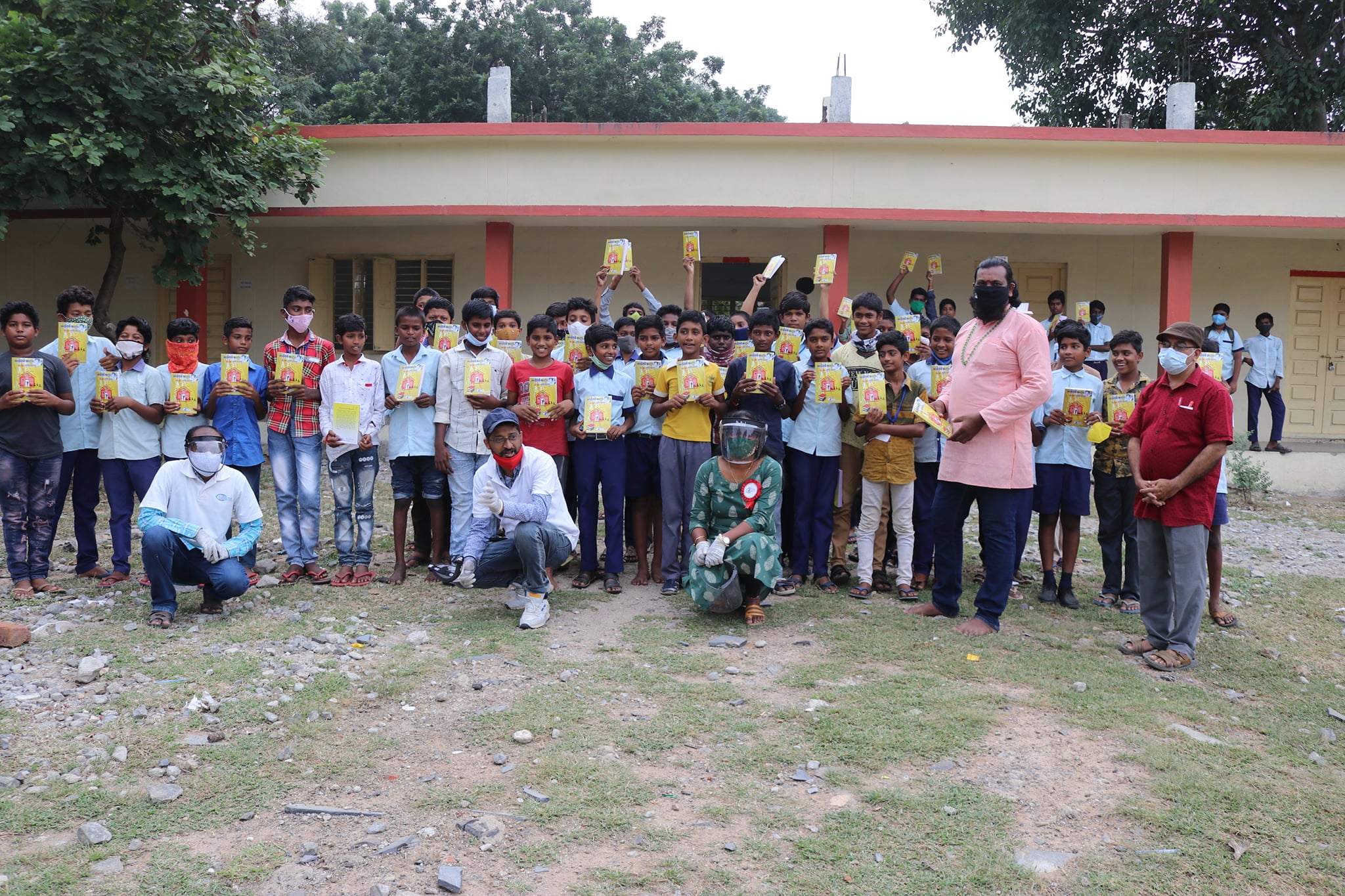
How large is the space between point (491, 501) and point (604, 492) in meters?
0.94

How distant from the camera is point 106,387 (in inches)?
249

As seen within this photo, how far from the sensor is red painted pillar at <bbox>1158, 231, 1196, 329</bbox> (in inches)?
462

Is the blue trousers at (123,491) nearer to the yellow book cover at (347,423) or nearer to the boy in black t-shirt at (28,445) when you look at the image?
the boy in black t-shirt at (28,445)

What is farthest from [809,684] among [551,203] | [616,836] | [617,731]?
[551,203]

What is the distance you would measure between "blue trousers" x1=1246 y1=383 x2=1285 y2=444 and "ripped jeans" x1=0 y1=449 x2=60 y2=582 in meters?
12.5

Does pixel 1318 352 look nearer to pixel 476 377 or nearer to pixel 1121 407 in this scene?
pixel 1121 407

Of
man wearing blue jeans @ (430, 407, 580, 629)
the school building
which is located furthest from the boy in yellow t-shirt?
the school building

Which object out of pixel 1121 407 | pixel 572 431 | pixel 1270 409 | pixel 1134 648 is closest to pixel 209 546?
pixel 572 431

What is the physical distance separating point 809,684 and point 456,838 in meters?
1.96

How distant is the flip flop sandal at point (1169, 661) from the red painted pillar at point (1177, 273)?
7.76 metres

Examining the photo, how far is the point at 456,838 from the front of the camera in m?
3.30

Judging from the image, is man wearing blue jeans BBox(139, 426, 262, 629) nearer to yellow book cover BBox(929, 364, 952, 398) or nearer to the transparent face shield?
the transparent face shield

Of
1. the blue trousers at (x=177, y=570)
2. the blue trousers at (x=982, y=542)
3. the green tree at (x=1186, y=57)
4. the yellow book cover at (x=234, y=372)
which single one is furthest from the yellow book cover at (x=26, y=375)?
the green tree at (x=1186, y=57)

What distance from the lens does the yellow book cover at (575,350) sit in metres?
6.98
